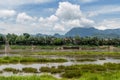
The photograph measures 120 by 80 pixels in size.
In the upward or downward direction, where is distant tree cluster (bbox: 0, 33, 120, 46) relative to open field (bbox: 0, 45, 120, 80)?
upward

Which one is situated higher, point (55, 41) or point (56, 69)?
point (55, 41)

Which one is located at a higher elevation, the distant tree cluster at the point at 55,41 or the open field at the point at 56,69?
the distant tree cluster at the point at 55,41

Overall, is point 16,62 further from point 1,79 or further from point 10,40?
point 10,40

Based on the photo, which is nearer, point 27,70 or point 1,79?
point 1,79

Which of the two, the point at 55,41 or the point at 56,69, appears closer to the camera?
the point at 56,69

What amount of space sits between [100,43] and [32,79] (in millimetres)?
130474

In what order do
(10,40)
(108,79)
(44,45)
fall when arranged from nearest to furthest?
(108,79)
(44,45)
(10,40)

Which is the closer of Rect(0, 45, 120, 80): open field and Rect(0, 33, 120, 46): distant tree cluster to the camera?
Rect(0, 45, 120, 80): open field

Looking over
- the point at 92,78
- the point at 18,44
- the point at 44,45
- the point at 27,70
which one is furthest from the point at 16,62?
the point at 18,44

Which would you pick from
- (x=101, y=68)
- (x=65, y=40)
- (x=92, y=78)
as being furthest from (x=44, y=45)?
(x=92, y=78)

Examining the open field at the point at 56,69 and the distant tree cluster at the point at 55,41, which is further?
the distant tree cluster at the point at 55,41

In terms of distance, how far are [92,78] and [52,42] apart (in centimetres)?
12317

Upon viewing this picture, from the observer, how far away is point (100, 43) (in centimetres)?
15125

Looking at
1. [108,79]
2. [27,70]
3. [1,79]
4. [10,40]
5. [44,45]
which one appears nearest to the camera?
[1,79]
